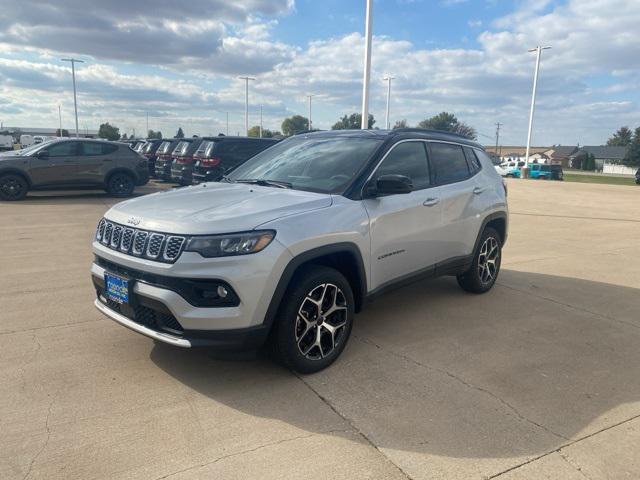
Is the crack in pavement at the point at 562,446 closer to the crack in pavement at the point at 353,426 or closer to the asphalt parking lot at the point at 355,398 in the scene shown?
the asphalt parking lot at the point at 355,398

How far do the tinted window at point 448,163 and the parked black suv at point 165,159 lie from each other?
45.8ft

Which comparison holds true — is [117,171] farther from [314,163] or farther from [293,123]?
[293,123]

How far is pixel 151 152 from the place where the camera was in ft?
68.0

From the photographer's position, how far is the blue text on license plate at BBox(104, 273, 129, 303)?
3368mm

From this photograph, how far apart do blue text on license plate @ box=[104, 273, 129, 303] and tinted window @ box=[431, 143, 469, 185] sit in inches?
121

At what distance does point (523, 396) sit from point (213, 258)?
2328mm

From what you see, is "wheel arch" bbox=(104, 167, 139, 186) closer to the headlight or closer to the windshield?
the windshield

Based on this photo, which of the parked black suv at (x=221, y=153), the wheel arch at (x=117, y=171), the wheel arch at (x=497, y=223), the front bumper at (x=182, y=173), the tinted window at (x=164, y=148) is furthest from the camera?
the tinted window at (x=164, y=148)

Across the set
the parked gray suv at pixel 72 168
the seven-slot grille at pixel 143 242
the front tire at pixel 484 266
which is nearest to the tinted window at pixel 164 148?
the parked gray suv at pixel 72 168

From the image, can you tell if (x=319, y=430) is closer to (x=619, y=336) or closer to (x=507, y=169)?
(x=619, y=336)

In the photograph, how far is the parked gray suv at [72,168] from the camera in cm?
1311

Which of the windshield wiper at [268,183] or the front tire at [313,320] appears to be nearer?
the front tire at [313,320]

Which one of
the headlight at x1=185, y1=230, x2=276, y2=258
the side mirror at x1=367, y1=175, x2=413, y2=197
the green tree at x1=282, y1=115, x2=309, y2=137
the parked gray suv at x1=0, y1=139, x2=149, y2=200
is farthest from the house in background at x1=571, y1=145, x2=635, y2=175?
the headlight at x1=185, y1=230, x2=276, y2=258

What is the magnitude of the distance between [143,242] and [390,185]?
6.10ft
